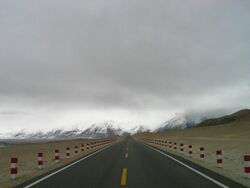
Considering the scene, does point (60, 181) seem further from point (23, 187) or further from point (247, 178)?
point (247, 178)

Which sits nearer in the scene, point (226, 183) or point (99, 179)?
point (226, 183)

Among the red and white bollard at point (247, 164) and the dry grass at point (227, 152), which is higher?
the red and white bollard at point (247, 164)

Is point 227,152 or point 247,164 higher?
point 247,164

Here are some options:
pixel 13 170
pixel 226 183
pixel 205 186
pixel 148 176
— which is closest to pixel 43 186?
pixel 13 170

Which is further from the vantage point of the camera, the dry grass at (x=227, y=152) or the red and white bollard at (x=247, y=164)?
the dry grass at (x=227, y=152)

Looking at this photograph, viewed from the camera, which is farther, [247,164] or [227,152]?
[227,152]

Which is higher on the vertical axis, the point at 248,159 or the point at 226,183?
the point at 248,159

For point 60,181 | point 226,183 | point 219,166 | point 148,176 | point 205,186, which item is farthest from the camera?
point 219,166

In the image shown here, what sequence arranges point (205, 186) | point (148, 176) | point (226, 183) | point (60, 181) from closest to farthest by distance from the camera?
1. point (205, 186)
2. point (226, 183)
3. point (60, 181)
4. point (148, 176)

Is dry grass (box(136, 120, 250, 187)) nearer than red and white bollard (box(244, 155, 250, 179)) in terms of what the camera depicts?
No

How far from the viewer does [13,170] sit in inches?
486

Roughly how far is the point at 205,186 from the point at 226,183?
1102 mm

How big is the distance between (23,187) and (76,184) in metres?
1.75

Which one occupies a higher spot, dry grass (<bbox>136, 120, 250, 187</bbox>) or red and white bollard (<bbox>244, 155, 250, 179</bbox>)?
red and white bollard (<bbox>244, 155, 250, 179</bbox>)
